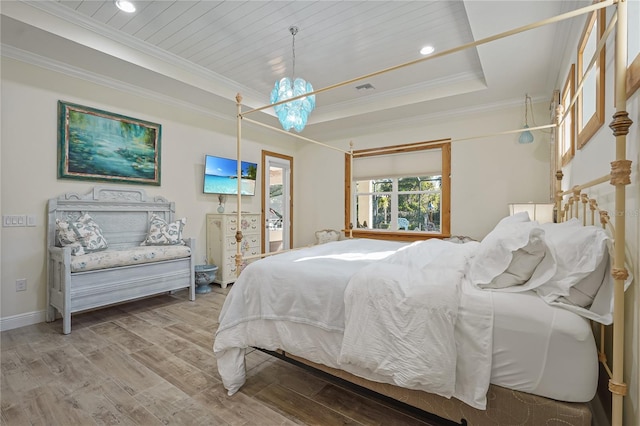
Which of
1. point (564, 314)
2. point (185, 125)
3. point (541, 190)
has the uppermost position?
point (185, 125)

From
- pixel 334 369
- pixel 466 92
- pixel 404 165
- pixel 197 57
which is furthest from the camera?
pixel 404 165

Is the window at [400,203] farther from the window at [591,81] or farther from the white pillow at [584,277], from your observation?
the white pillow at [584,277]

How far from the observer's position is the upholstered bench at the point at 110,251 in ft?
9.32

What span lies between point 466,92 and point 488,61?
78 cm

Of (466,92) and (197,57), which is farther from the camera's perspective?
(466,92)

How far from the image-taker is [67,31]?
2662 millimetres

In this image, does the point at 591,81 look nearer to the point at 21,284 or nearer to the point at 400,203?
the point at 400,203

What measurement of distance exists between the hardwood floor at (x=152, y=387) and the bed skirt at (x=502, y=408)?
13cm

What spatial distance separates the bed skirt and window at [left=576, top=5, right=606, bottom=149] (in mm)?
1441

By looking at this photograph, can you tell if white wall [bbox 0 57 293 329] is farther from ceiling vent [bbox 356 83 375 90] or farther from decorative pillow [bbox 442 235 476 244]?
decorative pillow [bbox 442 235 476 244]

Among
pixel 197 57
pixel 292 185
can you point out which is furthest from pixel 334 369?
pixel 292 185

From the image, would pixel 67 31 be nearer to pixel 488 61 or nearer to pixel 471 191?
pixel 488 61

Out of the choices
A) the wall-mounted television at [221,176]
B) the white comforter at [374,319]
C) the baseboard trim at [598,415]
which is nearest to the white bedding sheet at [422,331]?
the white comforter at [374,319]

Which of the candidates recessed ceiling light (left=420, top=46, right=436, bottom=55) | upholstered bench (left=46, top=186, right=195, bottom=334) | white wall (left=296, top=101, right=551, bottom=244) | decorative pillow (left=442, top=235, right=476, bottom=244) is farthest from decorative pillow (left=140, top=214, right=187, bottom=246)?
decorative pillow (left=442, top=235, right=476, bottom=244)
